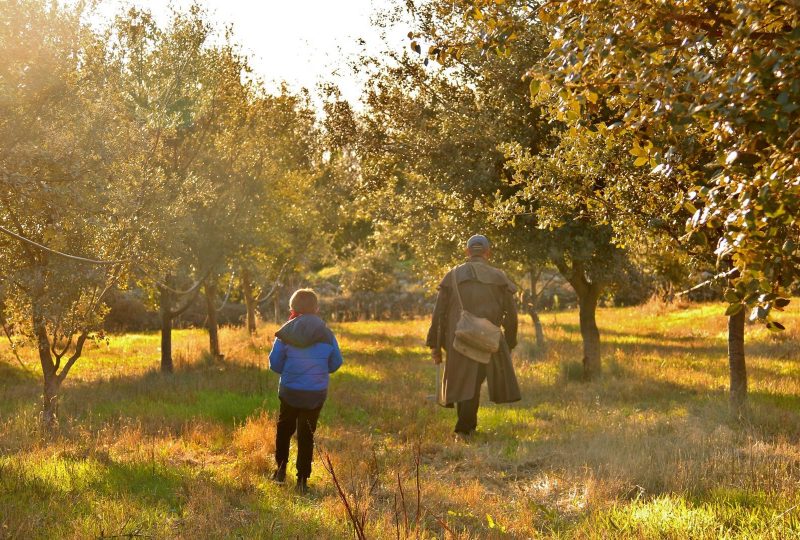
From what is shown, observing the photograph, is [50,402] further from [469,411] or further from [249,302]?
[249,302]

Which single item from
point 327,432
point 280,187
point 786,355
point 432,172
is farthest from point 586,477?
point 280,187

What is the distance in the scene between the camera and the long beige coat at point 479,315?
1034 cm

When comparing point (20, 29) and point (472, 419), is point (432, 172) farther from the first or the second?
point (20, 29)

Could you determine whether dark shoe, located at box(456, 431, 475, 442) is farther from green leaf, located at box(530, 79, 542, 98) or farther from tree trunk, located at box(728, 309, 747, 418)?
green leaf, located at box(530, 79, 542, 98)

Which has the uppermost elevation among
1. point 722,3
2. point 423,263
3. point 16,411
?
point 722,3

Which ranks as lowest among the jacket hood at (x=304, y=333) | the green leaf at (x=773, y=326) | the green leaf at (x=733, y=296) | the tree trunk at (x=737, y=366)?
the tree trunk at (x=737, y=366)

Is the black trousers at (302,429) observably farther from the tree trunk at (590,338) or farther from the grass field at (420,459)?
the tree trunk at (590,338)

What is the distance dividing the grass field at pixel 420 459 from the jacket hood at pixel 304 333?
4.71 ft

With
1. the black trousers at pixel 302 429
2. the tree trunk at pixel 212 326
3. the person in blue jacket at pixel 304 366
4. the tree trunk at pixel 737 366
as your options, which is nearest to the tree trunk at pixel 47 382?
the black trousers at pixel 302 429

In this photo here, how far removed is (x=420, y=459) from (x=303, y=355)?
6.04ft

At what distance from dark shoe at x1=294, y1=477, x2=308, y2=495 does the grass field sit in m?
0.16

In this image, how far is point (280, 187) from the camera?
26094 mm

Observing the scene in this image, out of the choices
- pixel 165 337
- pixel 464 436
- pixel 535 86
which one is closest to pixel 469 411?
pixel 464 436

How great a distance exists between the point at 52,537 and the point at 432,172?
34.0 ft
